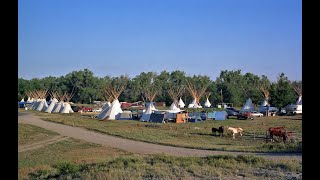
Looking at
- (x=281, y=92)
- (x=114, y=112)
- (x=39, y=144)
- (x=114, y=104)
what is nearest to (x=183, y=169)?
(x=39, y=144)

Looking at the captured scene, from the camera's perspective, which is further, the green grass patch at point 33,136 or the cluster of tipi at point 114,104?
the cluster of tipi at point 114,104

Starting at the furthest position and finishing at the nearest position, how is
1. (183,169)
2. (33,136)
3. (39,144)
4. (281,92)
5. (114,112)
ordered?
(281,92) < (114,112) < (33,136) < (39,144) < (183,169)

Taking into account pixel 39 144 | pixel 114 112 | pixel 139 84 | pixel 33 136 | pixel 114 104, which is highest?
pixel 139 84

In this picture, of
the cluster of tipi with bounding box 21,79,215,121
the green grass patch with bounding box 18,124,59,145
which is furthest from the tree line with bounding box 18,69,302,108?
the green grass patch with bounding box 18,124,59,145

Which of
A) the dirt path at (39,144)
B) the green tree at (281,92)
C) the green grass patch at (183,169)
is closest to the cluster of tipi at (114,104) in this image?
the green tree at (281,92)

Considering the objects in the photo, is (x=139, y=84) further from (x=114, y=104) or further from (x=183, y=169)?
(x=183, y=169)

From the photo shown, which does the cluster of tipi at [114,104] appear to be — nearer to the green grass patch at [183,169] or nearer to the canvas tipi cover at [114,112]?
the canvas tipi cover at [114,112]

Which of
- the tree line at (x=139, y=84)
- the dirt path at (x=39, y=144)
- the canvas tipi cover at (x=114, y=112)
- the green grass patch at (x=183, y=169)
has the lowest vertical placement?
the dirt path at (x=39, y=144)

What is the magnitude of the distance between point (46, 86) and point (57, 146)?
8289 centimetres

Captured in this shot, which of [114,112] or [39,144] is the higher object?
[114,112]

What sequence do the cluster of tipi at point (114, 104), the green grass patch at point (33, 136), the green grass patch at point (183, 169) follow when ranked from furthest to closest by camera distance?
the cluster of tipi at point (114, 104), the green grass patch at point (33, 136), the green grass patch at point (183, 169)

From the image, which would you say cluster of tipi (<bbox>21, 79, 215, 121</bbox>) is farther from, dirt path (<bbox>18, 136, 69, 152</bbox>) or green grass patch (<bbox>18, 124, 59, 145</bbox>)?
dirt path (<bbox>18, 136, 69, 152</bbox>)

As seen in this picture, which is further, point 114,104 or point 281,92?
point 281,92
